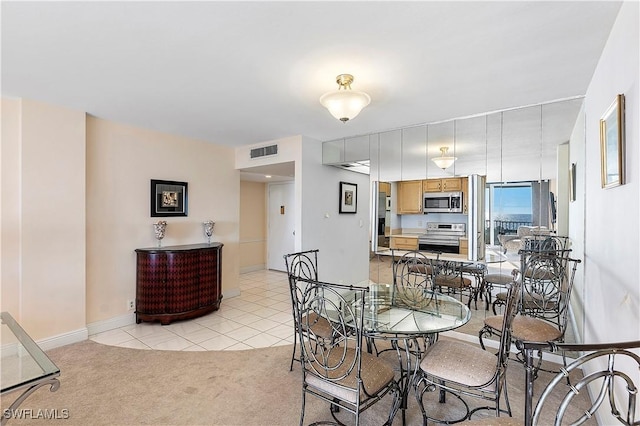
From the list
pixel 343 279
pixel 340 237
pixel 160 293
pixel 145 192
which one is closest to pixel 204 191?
pixel 145 192

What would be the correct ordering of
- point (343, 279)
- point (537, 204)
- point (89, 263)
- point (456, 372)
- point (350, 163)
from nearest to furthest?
1. point (456, 372)
2. point (537, 204)
3. point (89, 263)
4. point (350, 163)
5. point (343, 279)

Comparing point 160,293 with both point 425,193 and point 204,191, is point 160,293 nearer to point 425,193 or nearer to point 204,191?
point 204,191

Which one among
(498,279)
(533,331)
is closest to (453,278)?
(498,279)

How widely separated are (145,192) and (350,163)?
8.88 feet

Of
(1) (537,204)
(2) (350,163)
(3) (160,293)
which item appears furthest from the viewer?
(2) (350,163)

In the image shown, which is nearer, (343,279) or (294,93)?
(294,93)

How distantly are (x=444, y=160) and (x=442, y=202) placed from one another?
48cm

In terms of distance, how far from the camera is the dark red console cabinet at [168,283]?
3729 mm

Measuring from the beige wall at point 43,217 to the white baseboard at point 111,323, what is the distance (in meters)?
0.16

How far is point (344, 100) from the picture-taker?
228 cm

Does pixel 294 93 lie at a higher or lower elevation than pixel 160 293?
higher

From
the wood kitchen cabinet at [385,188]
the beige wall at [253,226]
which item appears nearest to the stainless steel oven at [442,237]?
the wood kitchen cabinet at [385,188]

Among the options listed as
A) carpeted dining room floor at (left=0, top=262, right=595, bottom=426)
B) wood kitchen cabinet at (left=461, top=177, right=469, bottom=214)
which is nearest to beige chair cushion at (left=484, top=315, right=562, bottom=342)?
carpeted dining room floor at (left=0, top=262, right=595, bottom=426)

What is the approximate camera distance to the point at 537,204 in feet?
9.78
